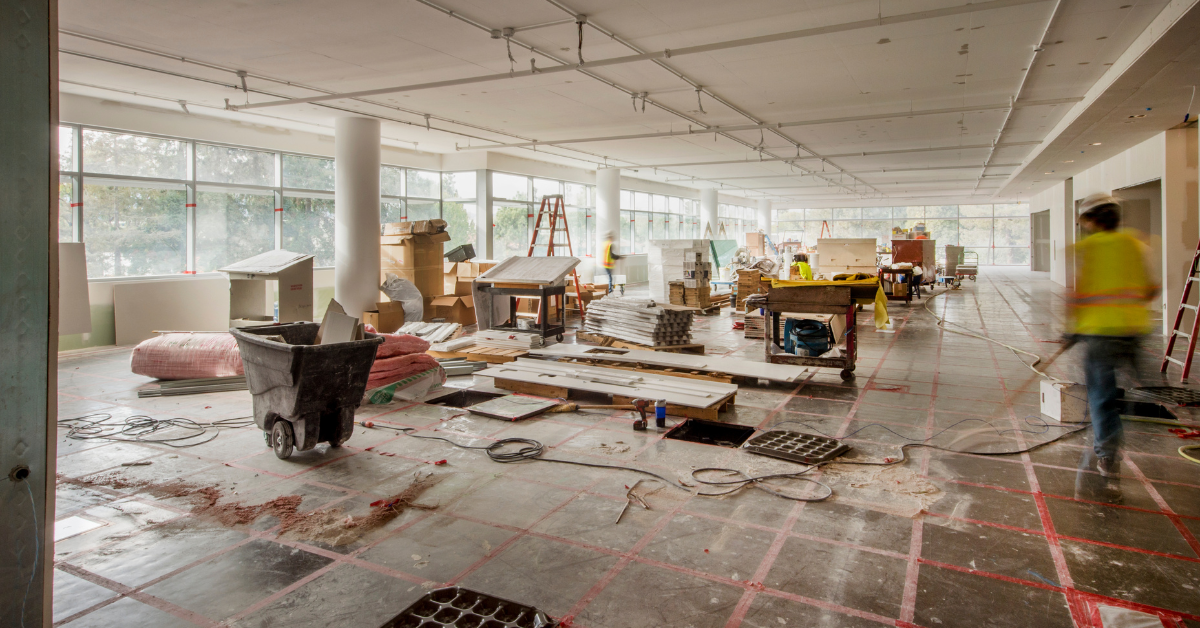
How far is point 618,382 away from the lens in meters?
6.38

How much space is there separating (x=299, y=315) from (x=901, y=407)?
742 cm

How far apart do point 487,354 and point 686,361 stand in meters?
2.61

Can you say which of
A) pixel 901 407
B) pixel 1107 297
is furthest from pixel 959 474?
pixel 901 407

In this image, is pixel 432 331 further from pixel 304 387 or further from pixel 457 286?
pixel 304 387

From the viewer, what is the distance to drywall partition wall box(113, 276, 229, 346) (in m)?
10.1

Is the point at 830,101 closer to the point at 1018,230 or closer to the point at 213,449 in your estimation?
the point at 213,449

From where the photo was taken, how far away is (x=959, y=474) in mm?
4262

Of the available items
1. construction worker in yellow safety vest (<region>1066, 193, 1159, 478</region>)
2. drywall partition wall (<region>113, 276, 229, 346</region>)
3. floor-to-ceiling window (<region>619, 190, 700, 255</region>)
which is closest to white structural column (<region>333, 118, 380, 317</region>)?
drywall partition wall (<region>113, 276, 229, 346</region>)

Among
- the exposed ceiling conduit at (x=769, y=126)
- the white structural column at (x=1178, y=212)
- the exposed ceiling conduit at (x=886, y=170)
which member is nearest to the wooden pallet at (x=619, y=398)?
the exposed ceiling conduit at (x=769, y=126)

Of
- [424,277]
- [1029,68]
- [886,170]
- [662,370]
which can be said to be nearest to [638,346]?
[662,370]

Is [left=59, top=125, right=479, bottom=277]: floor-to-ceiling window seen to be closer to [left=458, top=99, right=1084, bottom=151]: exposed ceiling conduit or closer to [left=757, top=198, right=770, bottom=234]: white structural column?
[left=458, top=99, right=1084, bottom=151]: exposed ceiling conduit

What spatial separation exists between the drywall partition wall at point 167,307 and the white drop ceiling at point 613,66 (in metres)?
2.95

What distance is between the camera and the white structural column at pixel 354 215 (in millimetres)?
11055

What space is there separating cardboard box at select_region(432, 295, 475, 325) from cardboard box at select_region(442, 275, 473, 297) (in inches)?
15.2
